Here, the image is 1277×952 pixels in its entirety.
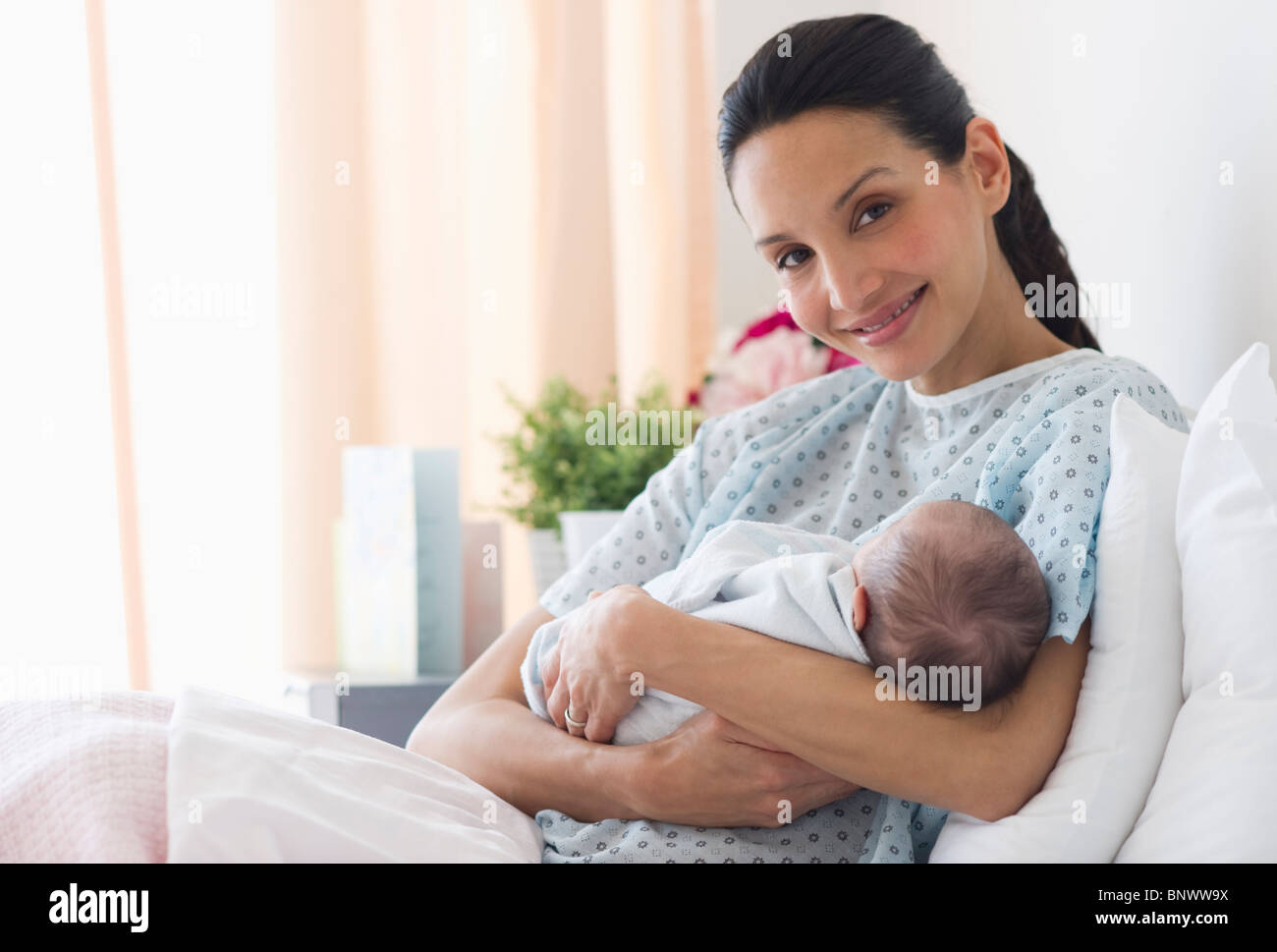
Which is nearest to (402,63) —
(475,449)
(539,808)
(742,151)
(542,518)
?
(475,449)

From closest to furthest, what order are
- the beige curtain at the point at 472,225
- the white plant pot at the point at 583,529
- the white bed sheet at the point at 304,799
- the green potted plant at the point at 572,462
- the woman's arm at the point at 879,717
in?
the white bed sheet at the point at 304,799 → the woman's arm at the point at 879,717 → the white plant pot at the point at 583,529 → the green potted plant at the point at 572,462 → the beige curtain at the point at 472,225

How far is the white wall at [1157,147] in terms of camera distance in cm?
131

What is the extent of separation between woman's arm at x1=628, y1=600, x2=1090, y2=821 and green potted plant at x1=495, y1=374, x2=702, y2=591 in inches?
35.5

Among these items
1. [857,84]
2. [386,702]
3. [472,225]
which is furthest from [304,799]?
[472,225]

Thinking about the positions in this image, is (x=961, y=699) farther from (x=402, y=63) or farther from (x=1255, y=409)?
(x=402, y=63)

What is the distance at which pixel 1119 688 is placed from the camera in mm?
980

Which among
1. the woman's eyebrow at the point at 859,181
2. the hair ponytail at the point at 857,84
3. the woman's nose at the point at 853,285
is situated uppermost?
the hair ponytail at the point at 857,84

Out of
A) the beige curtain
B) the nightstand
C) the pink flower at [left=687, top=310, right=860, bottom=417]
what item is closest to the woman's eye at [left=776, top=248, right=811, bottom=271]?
the pink flower at [left=687, top=310, right=860, bottom=417]

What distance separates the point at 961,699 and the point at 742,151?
2.16 ft

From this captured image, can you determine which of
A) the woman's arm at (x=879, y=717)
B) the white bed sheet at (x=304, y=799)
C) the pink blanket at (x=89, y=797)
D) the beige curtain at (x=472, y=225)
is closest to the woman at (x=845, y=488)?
the woman's arm at (x=879, y=717)

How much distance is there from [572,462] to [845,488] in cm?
80

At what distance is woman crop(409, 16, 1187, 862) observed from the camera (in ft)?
3.34

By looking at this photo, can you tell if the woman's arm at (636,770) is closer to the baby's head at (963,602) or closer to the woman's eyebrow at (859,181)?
the baby's head at (963,602)

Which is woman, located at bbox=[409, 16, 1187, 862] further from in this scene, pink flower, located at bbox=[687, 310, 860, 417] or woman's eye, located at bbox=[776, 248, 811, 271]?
pink flower, located at bbox=[687, 310, 860, 417]
